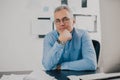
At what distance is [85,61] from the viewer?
1611mm

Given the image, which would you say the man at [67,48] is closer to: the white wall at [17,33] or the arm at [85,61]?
the arm at [85,61]

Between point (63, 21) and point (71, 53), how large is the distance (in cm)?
32

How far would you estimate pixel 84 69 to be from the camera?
5.11 feet

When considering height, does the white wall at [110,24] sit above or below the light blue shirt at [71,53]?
above

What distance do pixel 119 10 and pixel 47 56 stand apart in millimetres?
939

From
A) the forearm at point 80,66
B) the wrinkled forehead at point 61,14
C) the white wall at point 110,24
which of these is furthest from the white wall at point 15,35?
the white wall at point 110,24

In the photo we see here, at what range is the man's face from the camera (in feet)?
6.19

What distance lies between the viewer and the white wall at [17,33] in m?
2.92

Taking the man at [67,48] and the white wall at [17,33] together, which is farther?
the white wall at [17,33]

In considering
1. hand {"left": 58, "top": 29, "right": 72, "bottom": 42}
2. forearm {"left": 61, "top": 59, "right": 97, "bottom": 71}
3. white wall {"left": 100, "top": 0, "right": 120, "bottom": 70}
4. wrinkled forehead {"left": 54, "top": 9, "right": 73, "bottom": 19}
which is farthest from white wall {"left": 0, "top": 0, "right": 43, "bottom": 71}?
white wall {"left": 100, "top": 0, "right": 120, "bottom": 70}

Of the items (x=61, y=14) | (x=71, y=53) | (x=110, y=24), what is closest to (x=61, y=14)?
(x=61, y=14)

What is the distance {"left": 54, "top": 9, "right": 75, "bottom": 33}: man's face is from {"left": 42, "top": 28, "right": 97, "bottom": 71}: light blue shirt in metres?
0.05

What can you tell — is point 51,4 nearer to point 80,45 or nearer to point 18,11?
point 18,11

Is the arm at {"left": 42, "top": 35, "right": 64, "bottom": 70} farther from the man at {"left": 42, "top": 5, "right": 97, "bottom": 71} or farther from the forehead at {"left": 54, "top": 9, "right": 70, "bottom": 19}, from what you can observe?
the forehead at {"left": 54, "top": 9, "right": 70, "bottom": 19}
